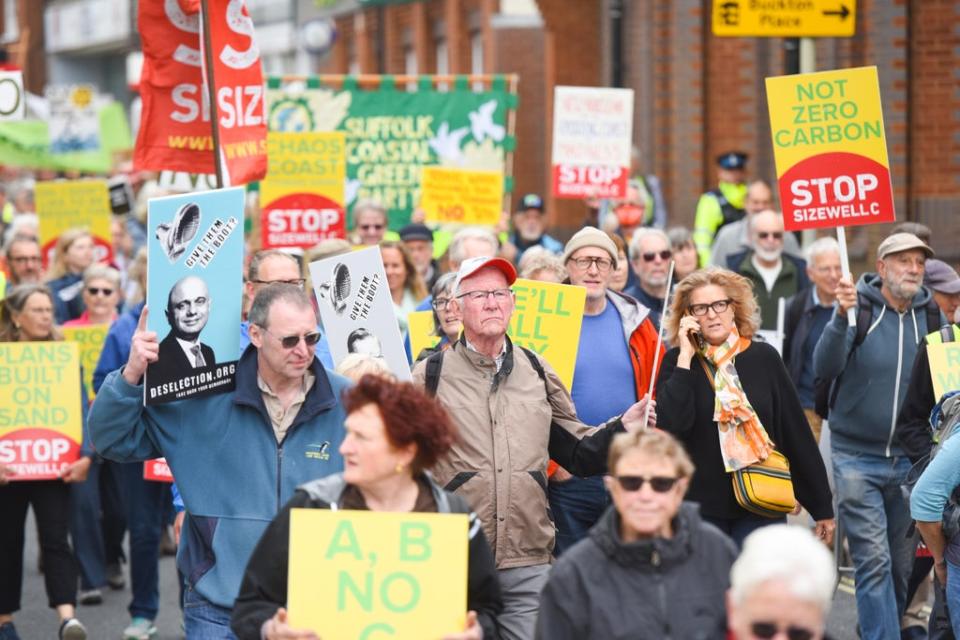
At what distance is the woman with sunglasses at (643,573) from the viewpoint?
4590 mm

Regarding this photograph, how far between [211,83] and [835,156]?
326 cm

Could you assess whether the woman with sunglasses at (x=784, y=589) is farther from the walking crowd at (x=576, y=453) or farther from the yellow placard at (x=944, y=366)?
the yellow placard at (x=944, y=366)

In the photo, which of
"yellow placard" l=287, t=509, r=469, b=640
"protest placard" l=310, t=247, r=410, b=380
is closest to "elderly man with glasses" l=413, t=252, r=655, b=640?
"protest placard" l=310, t=247, r=410, b=380

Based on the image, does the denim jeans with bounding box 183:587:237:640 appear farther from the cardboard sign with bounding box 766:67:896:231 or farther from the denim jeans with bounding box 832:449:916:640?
the cardboard sign with bounding box 766:67:896:231

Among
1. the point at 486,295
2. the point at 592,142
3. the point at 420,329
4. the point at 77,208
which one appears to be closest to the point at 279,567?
the point at 486,295

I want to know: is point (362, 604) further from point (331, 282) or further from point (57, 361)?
Answer: point (57, 361)

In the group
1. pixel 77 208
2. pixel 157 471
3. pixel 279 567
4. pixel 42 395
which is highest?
pixel 77 208

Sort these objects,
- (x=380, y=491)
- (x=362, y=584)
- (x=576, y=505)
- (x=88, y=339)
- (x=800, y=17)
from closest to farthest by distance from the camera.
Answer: (x=362, y=584) → (x=380, y=491) → (x=576, y=505) → (x=88, y=339) → (x=800, y=17)

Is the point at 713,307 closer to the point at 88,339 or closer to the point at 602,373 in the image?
the point at 602,373

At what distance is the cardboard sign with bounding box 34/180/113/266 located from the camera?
1561 centimetres

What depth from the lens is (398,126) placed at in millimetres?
16781

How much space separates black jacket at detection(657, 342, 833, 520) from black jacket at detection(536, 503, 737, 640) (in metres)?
2.26

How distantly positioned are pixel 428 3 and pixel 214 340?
26.2 m

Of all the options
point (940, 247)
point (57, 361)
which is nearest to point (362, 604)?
point (57, 361)
